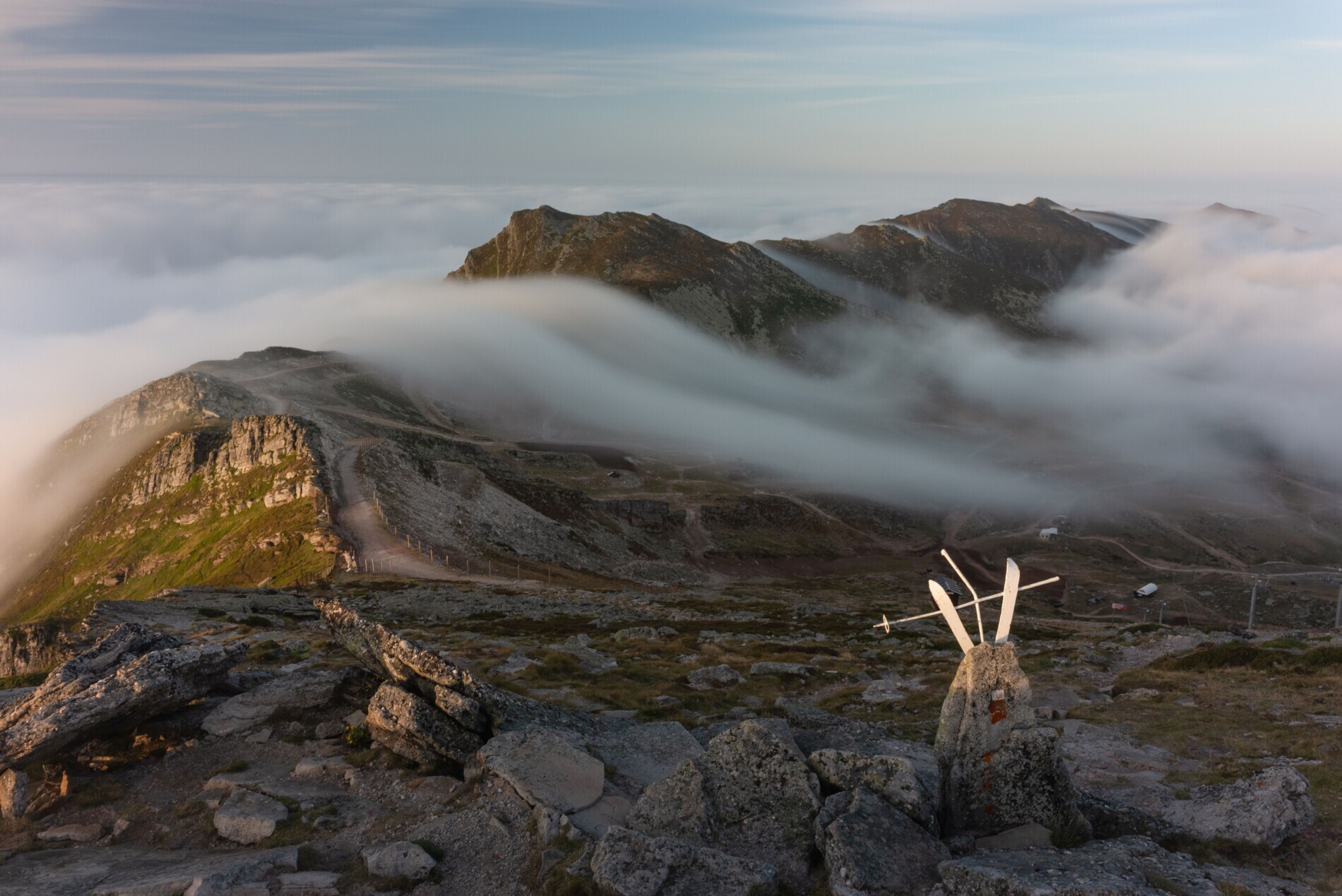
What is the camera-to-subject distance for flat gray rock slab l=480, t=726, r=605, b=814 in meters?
19.1

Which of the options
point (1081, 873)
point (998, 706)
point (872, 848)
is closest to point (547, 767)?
point (872, 848)

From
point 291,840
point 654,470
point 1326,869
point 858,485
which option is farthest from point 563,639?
point 858,485

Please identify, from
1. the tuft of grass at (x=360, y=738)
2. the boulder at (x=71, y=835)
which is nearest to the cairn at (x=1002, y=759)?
the tuft of grass at (x=360, y=738)

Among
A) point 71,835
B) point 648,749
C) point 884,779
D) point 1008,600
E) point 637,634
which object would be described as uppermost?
point 1008,600

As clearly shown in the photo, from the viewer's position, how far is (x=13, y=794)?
64.8 ft

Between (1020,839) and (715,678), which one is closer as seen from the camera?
(1020,839)

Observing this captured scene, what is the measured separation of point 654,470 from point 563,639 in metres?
131

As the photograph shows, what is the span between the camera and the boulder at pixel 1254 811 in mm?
16656

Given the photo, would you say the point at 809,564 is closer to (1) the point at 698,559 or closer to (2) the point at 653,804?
(1) the point at 698,559

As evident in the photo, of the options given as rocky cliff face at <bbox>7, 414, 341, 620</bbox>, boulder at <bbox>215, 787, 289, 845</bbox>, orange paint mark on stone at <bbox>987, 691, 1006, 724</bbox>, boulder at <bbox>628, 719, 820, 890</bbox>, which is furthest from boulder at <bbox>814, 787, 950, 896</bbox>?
rocky cliff face at <bbox>7, 414, 341, 620</bbox>

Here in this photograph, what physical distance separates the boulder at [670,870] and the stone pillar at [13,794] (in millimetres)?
14148

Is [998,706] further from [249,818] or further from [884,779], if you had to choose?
[249,818]

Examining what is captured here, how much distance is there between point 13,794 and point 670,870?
52.3ft

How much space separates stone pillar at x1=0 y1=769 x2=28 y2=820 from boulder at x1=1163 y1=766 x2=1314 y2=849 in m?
25.8
